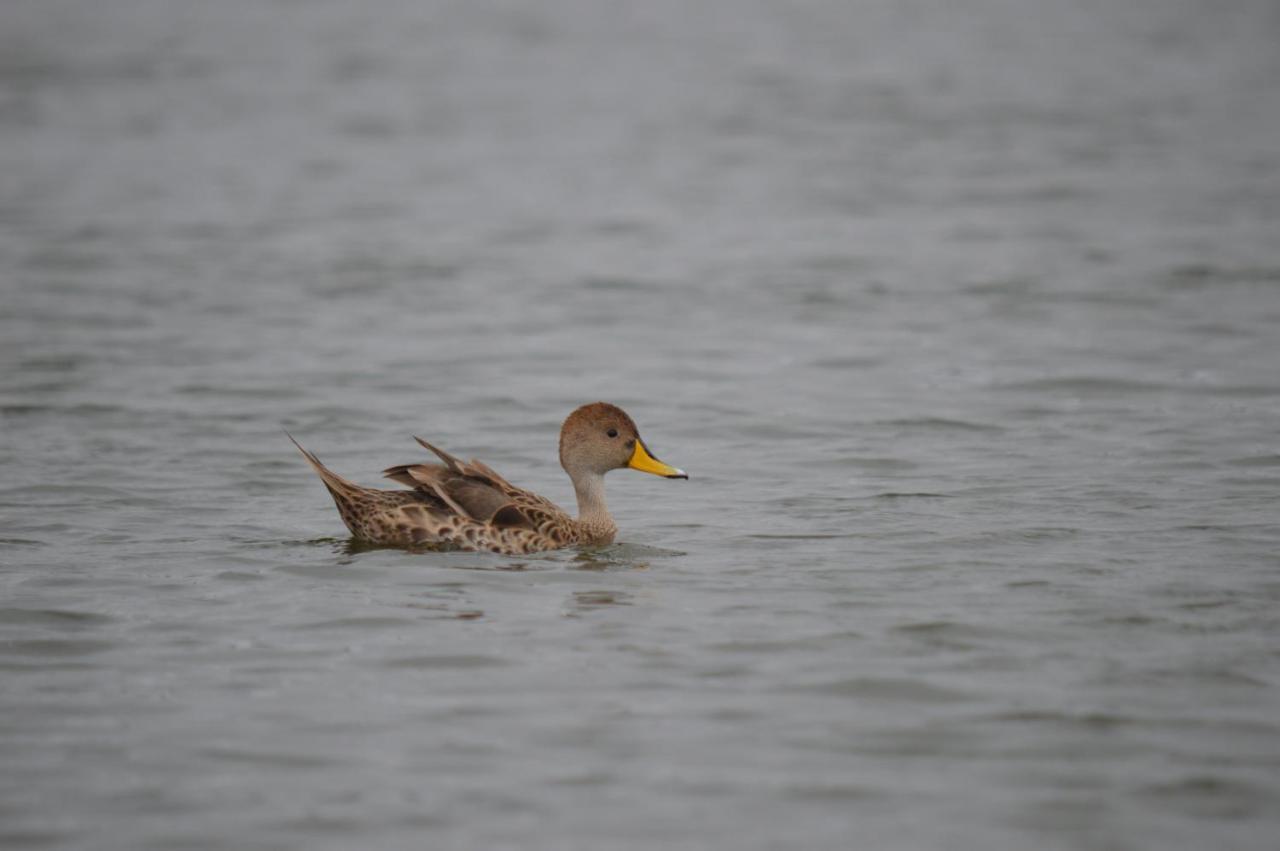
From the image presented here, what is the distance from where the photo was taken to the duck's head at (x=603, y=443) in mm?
9625

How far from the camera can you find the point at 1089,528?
371 inches

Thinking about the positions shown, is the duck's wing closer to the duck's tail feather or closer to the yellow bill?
the duck's tail feather

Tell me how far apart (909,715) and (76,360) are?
932 centimetres

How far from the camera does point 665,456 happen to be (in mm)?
11984

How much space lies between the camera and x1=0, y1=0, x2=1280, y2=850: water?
6383 millimetres

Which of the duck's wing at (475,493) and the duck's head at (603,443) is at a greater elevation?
the duck's head at (603,443)

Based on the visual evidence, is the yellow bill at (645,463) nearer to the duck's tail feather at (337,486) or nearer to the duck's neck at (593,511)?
the duck's neck at (593,511)

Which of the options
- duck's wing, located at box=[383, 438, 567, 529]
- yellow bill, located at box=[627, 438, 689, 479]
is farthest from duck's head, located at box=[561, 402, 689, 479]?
duck's wing, located at box=[383, 438, 567, 529]

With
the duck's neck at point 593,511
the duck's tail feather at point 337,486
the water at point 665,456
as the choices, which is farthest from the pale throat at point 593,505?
the duck's tail feather at point 337,486

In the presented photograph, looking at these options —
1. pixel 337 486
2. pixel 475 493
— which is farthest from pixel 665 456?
pixel 337 486

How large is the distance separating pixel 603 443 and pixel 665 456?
2366 mm

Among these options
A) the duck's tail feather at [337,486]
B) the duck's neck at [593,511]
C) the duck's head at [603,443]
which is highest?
the duck's head at [603,443]

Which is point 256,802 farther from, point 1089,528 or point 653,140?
point 653,140

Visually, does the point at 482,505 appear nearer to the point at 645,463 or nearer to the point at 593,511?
the point at 593,511
